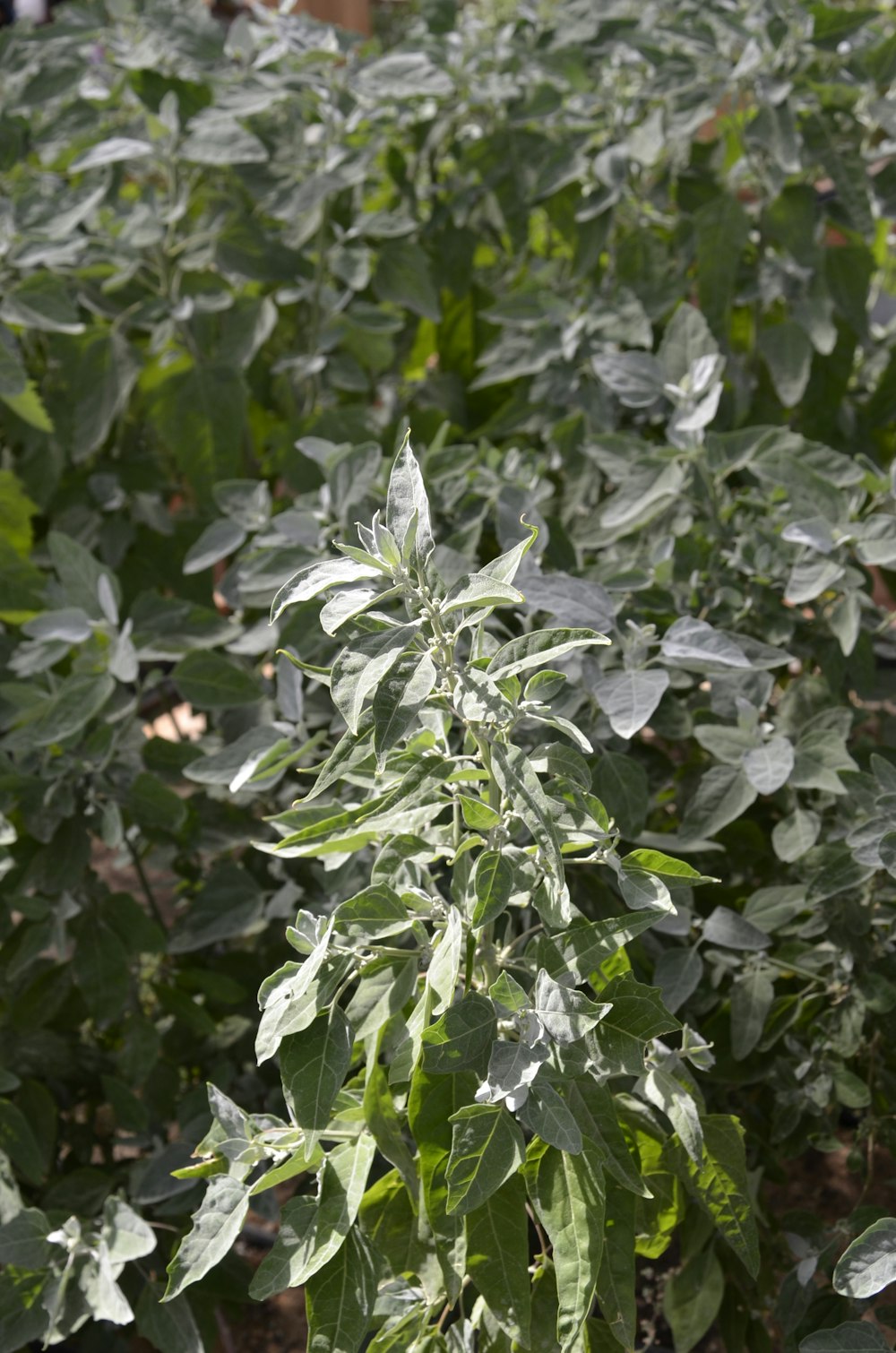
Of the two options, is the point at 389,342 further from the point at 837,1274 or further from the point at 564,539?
the point at 837,1274

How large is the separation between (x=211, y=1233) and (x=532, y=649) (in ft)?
1.30

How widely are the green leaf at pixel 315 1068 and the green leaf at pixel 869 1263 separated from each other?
0.99 feet

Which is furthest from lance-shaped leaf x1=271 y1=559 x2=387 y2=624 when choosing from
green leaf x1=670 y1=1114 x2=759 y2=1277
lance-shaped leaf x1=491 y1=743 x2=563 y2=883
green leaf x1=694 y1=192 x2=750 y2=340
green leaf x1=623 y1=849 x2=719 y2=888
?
green leaf x1=694 y1=192 x2=750 y2=340

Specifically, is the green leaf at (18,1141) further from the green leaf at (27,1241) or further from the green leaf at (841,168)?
the green leaf at (841,168)

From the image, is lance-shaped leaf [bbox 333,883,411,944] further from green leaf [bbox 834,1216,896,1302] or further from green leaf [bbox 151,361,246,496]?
green leaf [bbox 151,361,246,496]

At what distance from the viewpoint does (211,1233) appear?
2.53ft

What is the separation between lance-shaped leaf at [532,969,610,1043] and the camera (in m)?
0.70

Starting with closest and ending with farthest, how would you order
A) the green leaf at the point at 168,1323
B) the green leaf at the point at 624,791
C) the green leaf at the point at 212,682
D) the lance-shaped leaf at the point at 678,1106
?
1. the lance-shaped leaf at the point at 678,1106
2. the green leaf at the point at 624,791
3. the green leaf at the point at 168,1323
4. the green leaf at the point at 212,682

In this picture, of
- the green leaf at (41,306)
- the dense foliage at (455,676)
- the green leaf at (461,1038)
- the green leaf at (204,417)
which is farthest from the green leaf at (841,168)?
the green leaf at (461,1038)

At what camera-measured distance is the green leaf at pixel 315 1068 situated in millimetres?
742

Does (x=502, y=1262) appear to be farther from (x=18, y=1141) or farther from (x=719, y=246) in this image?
(x=719, y=246)

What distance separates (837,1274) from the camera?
74cm

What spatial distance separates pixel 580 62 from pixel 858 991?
113 cm

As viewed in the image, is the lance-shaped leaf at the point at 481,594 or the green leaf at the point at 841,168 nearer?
the lance-shaped leaf at the point at 481,594
